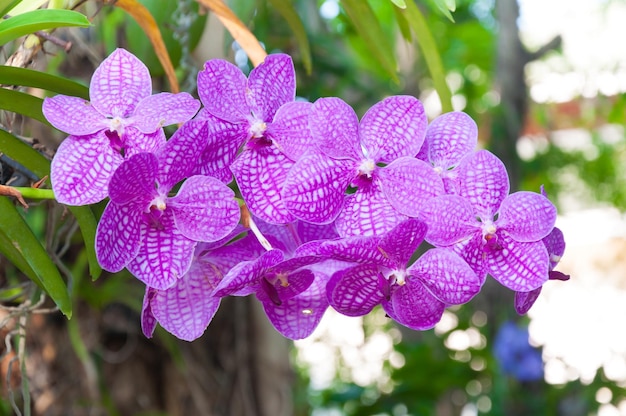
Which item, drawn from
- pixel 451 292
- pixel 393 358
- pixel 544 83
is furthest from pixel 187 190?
pixel 544 83

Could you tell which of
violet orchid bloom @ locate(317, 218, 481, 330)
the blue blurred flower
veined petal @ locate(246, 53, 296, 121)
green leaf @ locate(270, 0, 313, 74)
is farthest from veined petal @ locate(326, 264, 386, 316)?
the blue blurred flower

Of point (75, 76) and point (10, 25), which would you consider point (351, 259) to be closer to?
point (10, 25)

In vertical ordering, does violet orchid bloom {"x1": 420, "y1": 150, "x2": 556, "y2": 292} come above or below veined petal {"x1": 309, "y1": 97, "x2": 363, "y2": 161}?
below

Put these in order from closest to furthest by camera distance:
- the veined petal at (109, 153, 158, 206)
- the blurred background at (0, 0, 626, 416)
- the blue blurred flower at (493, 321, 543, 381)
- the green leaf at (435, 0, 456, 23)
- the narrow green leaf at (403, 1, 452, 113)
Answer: the veined petal at (109, 153, 158, 206), the green leaf at (435, 0, 456, 23), the narrow green leaf at (403, 1, 452, 113), the blurred background at (0, 0, 626, 416), the blue blurred flower at (493, 321, 543, 381)

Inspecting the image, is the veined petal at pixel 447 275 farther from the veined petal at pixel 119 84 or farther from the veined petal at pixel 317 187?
→ the veined petal at pixel 119 84

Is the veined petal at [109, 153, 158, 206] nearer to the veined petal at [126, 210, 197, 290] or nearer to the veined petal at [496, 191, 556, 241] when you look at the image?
the veined petal at [126, 210, 197, 290]

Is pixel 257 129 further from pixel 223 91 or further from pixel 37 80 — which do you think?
pixel 37 80
